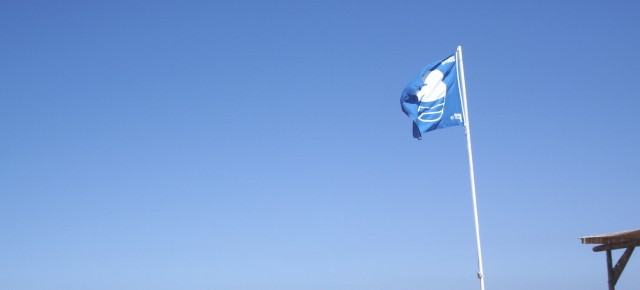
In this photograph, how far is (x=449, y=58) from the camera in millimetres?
15172

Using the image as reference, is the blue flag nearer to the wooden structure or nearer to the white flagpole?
the white flagpole

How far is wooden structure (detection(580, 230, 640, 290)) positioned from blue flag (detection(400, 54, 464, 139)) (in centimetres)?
384

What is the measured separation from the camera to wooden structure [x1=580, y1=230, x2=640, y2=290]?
1308 cm

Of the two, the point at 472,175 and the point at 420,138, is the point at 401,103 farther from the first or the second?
the point at 472,175

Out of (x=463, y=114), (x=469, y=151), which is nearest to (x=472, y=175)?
(x=469, y=151)

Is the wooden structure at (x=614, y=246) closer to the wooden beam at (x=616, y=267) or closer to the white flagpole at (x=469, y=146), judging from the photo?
the wooden beam at (x=616, y=267)

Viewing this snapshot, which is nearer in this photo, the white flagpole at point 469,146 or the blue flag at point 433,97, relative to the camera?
the white flagpole at point 469,146

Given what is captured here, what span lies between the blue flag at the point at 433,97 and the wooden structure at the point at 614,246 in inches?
151

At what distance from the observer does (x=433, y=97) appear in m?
15.0

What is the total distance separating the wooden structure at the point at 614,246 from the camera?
13083 millimetres

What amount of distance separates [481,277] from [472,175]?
6.64ft

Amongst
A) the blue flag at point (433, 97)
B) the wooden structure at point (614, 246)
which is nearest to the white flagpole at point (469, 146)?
the blue flag at point (433, 97)

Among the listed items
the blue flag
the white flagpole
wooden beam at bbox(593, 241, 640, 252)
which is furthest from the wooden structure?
the blue flag

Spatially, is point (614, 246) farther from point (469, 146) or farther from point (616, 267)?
point (469, 146)
